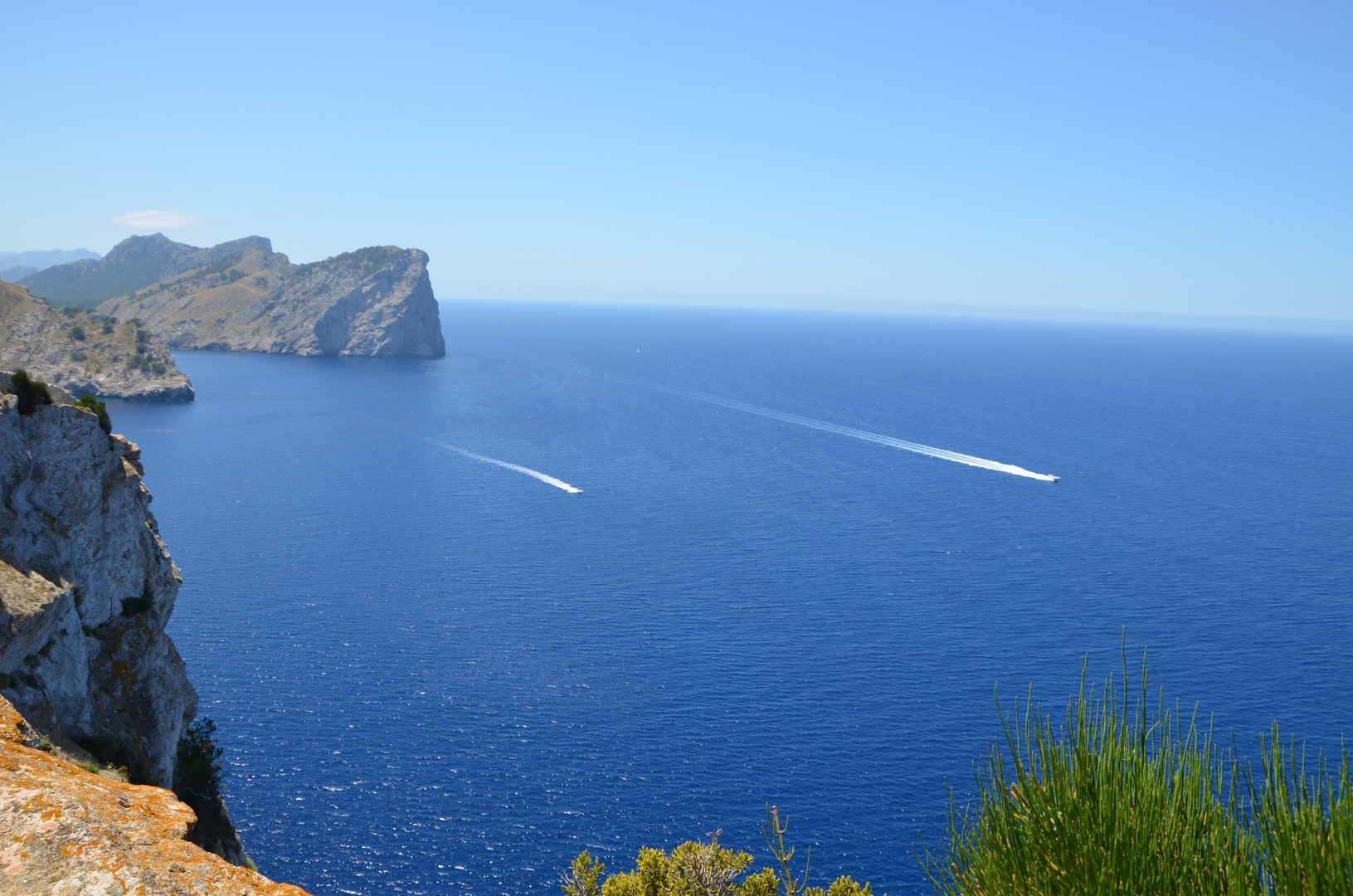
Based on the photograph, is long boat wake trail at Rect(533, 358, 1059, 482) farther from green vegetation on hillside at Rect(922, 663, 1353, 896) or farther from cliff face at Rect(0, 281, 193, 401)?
cliff face at Rect(0, 281, 193, 401)

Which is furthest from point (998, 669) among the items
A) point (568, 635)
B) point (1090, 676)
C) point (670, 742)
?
point (568, 635)

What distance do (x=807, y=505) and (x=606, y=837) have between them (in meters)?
72.6

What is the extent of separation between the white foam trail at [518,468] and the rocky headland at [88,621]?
78753 millimetres

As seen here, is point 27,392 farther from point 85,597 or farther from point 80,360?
point 80,360

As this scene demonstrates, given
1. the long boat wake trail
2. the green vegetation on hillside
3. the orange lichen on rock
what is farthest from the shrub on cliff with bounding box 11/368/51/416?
the long boat wake trail

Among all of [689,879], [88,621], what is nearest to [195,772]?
[88,621]

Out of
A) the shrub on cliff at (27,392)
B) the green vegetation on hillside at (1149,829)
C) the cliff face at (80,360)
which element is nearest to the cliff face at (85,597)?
the shrub on cliff at (27,392)

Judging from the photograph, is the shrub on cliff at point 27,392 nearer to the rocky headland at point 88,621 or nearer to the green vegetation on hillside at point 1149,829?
the rocky headland at point 88,621

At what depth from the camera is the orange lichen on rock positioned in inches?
479

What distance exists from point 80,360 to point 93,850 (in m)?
222

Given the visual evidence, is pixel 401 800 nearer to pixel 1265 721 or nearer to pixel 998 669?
pixel 998 669

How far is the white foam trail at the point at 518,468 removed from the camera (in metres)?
121

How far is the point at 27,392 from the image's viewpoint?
33.3 meters

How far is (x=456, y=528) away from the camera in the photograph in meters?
102
